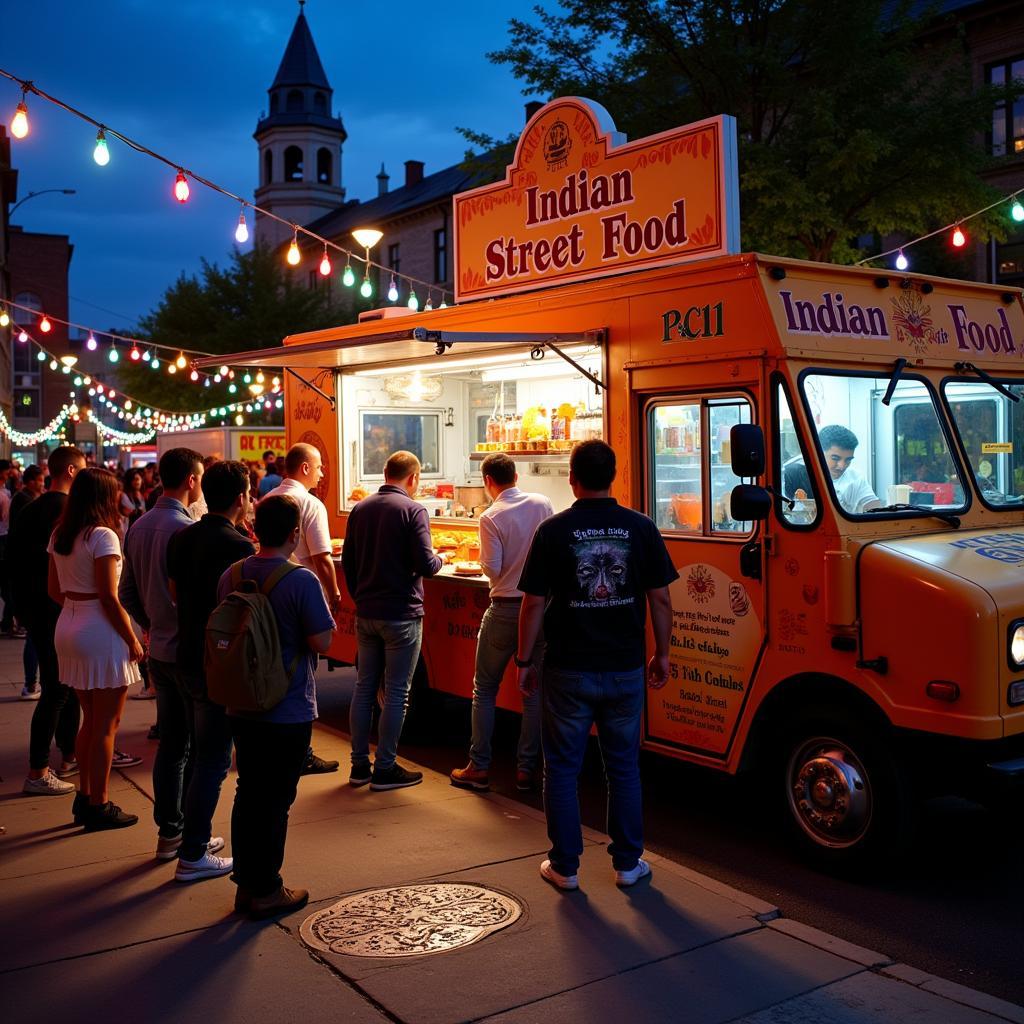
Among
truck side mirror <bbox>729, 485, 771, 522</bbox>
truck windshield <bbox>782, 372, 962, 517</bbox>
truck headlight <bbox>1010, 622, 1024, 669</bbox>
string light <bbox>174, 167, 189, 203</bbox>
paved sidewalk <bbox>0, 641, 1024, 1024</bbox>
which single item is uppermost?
string light <bbox>174, 167, 189, 203</bbox>

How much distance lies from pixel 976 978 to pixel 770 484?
2.39 metres

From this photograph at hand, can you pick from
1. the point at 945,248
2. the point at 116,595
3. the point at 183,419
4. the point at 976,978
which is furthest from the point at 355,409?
the point at 183,419

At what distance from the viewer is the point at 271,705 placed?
4555 millimetres

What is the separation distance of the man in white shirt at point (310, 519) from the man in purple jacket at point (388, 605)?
0.52 m

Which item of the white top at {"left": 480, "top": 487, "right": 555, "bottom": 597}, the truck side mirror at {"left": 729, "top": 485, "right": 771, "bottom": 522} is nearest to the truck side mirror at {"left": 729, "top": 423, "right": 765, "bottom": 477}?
the truck side mirror at {"left": 729, "top": 485, "right": 771, "bottom": 522}

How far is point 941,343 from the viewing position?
6.40 m

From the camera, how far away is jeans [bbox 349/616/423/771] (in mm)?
6820

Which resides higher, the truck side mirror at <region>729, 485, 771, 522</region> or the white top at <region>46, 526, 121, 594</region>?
the truck side mirror at <region>729, 485, 771, 522</region>

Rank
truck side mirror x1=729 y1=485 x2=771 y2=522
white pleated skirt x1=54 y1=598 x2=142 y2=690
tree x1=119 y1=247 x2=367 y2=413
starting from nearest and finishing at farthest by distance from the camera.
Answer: truck side mirror x1=729 y1=485 x2=771 y2=522 < white pleated skirt x1=54 y1=598 x2=142 y2=690 < tree x1=119 y1=247 x2=367 y2=413

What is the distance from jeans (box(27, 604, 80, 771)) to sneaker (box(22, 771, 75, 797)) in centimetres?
8

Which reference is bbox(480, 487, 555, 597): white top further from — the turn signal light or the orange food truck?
the turn signal light

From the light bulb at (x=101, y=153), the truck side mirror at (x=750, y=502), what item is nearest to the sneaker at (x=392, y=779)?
the truck side mirror at (x=750, y=502)

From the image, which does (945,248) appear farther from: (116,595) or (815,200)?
(116,595)

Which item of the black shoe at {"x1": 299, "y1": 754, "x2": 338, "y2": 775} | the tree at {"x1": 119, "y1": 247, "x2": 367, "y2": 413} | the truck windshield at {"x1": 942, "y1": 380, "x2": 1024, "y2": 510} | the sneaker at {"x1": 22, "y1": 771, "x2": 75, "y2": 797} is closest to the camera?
the truck windshield at {"x1": 942, "y1": 380, "x2": 1024, "y2": 510}
